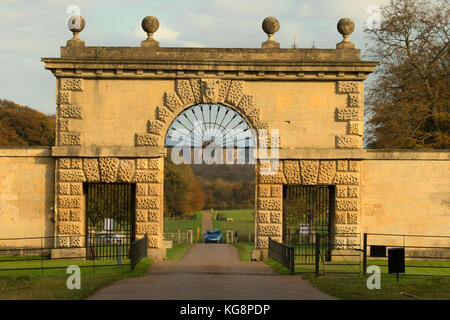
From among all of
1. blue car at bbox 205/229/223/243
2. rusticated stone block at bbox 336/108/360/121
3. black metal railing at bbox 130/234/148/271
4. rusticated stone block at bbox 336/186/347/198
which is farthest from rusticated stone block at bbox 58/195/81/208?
blue car at bbox 205/229/223/243

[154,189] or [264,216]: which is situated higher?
[154,189]

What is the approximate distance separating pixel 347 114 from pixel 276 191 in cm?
335

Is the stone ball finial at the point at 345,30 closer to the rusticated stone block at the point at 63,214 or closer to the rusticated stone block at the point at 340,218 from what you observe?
the rusticated stone block at the point at 340,218

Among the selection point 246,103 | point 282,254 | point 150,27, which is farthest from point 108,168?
point 282,254

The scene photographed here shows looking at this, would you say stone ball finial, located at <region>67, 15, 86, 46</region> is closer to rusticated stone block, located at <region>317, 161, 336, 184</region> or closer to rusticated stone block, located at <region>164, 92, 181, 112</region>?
rusticated stone block, located at <region>164, 92, 181, 112</region>

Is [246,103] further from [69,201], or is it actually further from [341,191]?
[69,201]

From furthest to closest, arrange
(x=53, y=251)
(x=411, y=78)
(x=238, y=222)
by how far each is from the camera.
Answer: (x=238, y=222)
(x=411, y=78)
(x=53, y=251)

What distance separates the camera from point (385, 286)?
15.5 metres

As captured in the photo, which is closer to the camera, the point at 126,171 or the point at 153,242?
the point at 153,242

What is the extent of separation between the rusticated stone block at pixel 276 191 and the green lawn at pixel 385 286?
11.6 ft

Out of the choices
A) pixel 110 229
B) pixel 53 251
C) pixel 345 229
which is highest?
pixel 345 229

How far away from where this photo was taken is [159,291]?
13219 millimetres

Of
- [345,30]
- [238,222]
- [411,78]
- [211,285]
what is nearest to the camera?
[211,285]

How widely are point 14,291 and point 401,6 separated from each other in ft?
86.8
